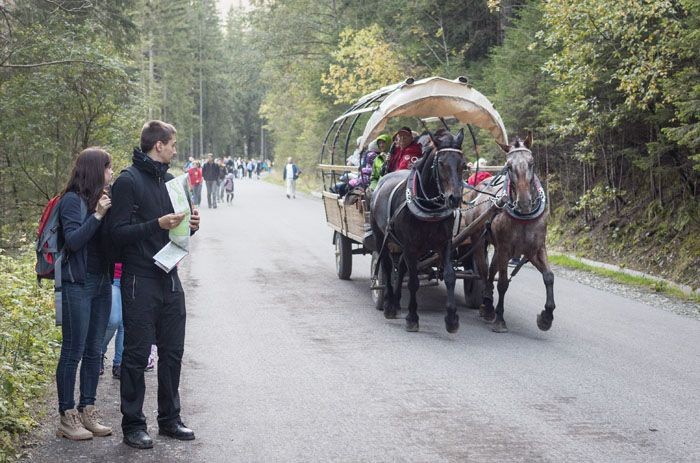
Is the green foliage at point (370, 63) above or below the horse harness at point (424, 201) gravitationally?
above

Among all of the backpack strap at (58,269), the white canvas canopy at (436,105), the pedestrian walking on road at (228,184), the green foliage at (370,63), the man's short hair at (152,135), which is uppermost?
the green foliage at (370,63)

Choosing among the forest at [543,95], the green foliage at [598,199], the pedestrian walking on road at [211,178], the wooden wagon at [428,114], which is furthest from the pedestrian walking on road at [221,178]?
the wooden wagon at [428,114]

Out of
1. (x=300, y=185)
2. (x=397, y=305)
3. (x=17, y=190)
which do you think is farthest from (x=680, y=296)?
(x=300, y=185)

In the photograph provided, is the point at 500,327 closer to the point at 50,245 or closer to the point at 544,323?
the point at 544,323

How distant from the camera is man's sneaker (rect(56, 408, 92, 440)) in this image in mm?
6012

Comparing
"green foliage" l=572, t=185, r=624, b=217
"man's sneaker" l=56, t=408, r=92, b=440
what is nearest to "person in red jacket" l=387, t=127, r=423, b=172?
"green foliage" l=572, t=185, r=624, b=217

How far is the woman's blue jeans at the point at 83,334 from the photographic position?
236 inches

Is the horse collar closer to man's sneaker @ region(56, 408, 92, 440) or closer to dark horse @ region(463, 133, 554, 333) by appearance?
dark horse @ region(463, 133, 554, 333)

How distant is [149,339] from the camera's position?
5941 mm

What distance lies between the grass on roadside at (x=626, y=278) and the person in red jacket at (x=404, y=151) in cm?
437

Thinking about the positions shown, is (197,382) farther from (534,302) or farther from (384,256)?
(534,302)

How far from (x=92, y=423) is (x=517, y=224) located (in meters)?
5.31

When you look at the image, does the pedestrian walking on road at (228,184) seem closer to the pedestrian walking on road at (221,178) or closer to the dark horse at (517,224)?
the pedestrian walking on road at (221,178)

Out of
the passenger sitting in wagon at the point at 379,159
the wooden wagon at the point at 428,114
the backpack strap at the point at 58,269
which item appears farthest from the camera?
the passenger sitting in wagon at the point at 379,159
